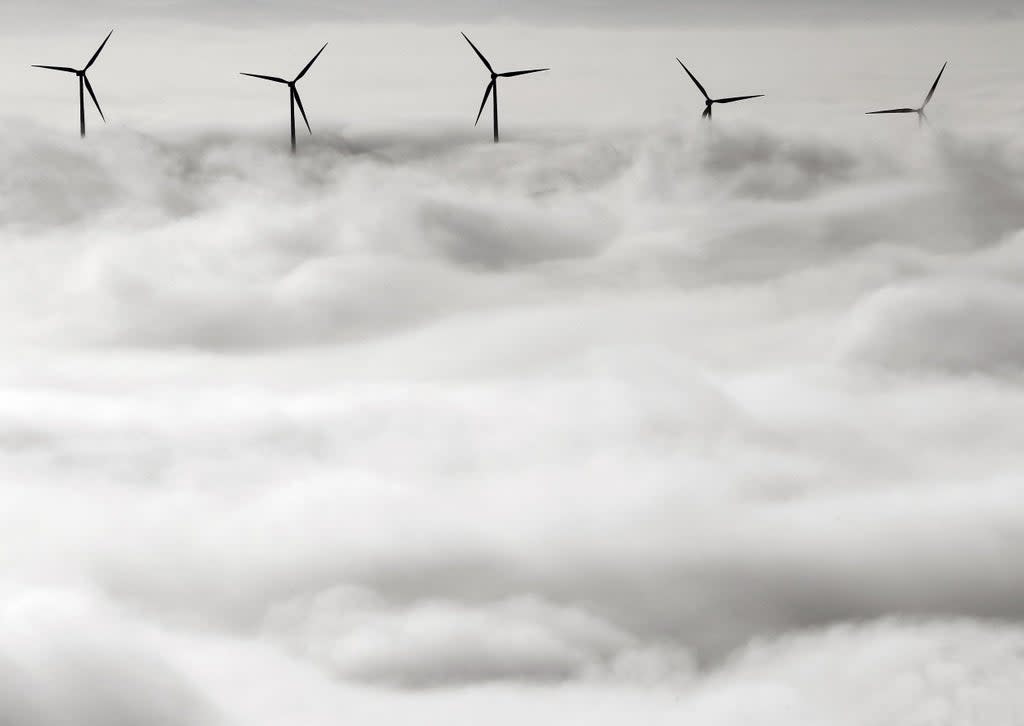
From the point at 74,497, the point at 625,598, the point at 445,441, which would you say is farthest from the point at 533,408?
the point at 625,598

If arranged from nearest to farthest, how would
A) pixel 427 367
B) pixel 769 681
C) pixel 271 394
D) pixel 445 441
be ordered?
1. pixel 769 681
2. pixel 445 441
3. pixel 271 394
4. pixel 427 367

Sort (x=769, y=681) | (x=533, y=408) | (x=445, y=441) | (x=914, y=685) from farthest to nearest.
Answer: (x=533, y=408), (x=445, y=441), (x=769, y=681), (x=914, y=685)

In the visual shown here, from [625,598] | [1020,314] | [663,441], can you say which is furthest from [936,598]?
[1020,314]

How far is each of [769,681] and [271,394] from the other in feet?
403

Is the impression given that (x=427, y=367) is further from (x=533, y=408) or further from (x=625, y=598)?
(x=625, y=598)

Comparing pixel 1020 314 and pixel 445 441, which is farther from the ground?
pixel 1020 314

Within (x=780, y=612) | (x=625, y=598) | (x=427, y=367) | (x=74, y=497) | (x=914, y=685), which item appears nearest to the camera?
(x=914, y=685)

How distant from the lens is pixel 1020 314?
624 ft

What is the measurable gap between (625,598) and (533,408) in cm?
7759

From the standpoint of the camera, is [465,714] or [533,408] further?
[533,408]

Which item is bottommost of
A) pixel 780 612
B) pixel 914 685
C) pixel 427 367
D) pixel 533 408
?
pixel 914 685

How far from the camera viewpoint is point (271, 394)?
171875mm

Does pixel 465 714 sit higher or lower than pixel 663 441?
lower

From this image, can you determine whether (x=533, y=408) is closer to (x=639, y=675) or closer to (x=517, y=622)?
(x=517, y=622)
